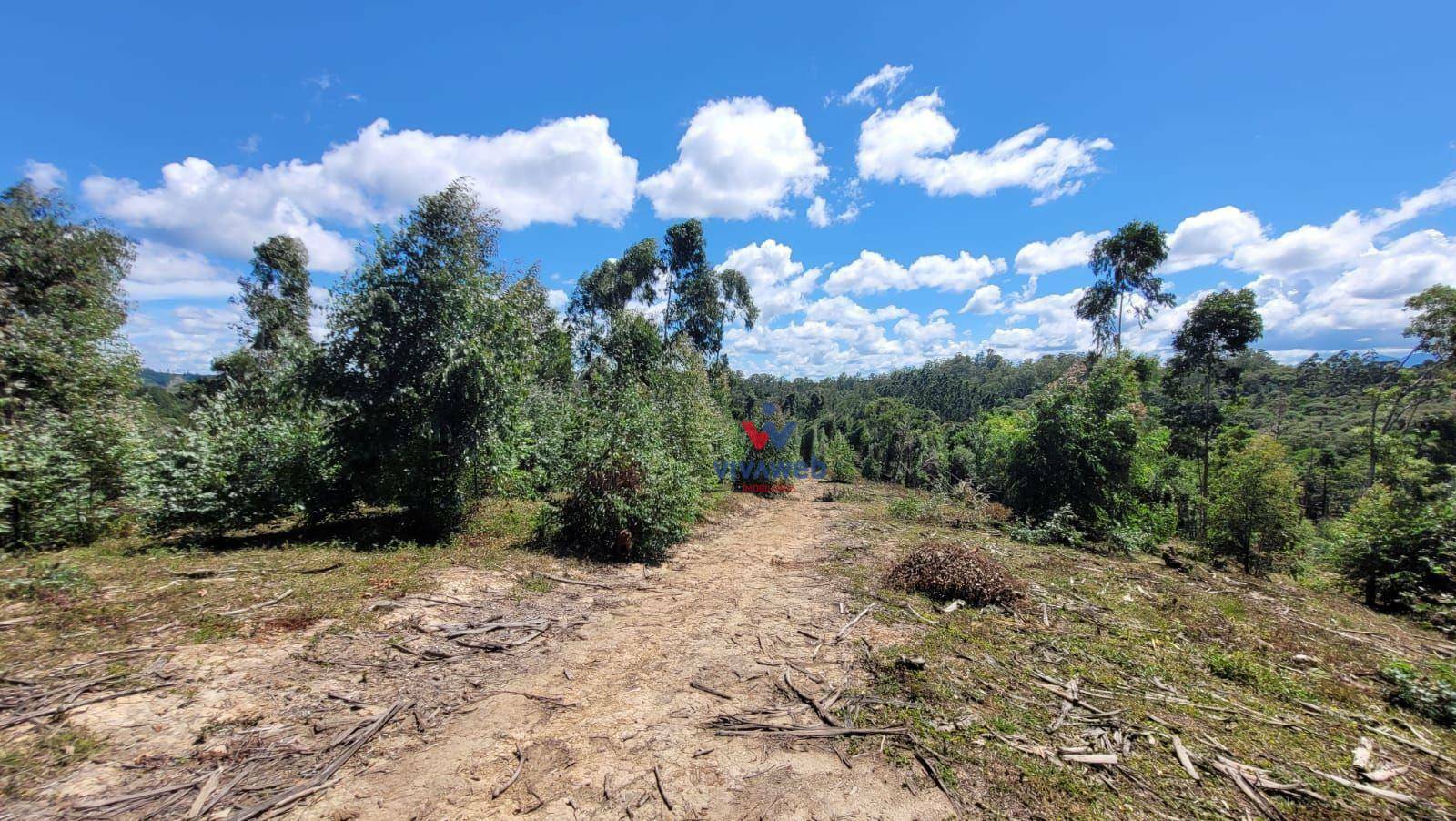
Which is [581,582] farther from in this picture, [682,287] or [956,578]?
[682,287]

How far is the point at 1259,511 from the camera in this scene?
10.4 m

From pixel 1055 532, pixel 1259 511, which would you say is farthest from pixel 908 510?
pixel 1259 511

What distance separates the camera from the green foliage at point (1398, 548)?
24.3ft

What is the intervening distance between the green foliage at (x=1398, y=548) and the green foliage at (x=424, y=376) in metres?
14.1

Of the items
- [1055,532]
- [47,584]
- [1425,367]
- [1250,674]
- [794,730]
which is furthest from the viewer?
[1425,367]

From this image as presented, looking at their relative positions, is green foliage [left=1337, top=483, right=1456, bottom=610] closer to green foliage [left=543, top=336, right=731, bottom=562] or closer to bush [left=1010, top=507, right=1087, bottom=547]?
bush [left=1010, top=507, right=1087, bottom=547]

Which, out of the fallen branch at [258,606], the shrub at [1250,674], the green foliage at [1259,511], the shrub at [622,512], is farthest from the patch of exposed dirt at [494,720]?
the green foliage at [1259,511]

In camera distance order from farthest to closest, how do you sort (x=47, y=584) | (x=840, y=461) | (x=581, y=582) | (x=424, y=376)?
1. (x=840, y=461)
2. (x=424, y=376)
3. (x=581, y=582)
4. (x=47, y=584)

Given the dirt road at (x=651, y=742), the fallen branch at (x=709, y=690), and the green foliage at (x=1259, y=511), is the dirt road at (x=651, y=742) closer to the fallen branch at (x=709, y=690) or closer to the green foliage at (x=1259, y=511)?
the fallen branch at (x=709, y=690)

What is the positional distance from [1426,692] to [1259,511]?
324 inches

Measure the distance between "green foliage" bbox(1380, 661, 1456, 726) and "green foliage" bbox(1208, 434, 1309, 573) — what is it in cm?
720

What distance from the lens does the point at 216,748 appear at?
3131 mm

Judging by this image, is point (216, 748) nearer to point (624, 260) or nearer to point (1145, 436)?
point (1145, 436)

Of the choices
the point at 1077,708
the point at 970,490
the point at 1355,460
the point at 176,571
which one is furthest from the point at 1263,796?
the point at 1355,460
